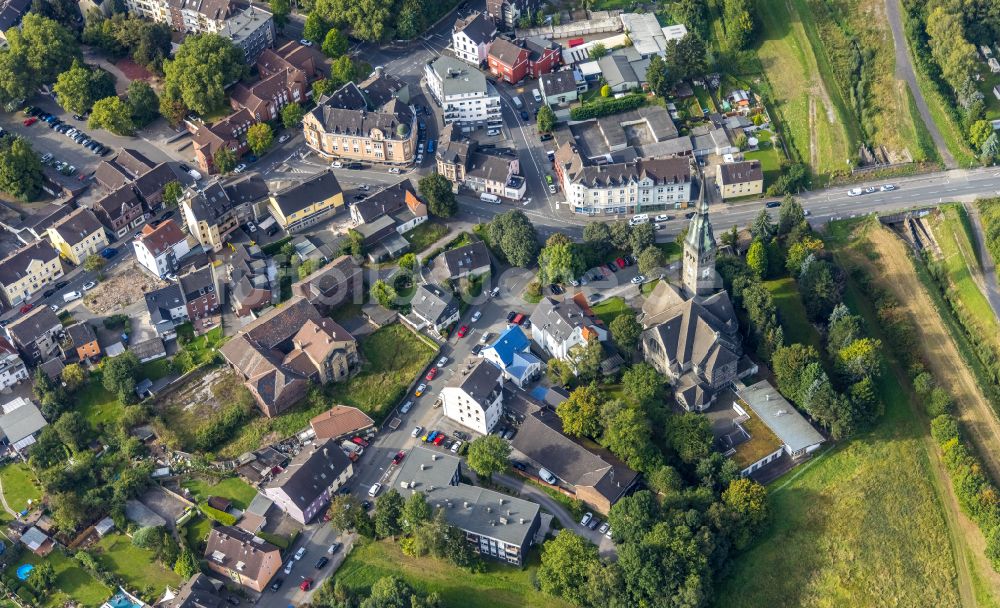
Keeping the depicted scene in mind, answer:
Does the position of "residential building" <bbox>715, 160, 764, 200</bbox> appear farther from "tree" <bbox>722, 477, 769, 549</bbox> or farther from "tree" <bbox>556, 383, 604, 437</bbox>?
"tree" <bbox>722, 477, 769, 549</bbox>

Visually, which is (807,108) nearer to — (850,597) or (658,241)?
(658,241)

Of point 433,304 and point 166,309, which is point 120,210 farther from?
point 433,304

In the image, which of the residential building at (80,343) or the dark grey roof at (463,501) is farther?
the residential building at (80,343)

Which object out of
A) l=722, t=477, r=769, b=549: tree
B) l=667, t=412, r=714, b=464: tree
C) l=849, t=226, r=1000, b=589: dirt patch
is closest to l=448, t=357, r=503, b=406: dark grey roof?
l=667, t=412, r=714, b=464: tree

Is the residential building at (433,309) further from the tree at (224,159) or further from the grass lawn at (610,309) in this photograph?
the tree at (224,159)

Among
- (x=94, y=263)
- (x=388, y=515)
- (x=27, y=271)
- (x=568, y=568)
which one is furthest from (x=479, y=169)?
(x=568, y=568)

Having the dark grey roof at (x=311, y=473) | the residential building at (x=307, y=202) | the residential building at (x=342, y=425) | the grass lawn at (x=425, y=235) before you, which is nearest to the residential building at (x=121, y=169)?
the residential building at (x=307, y=202)

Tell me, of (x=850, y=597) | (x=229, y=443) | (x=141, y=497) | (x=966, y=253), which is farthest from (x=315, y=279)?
(x=966, y=253)
